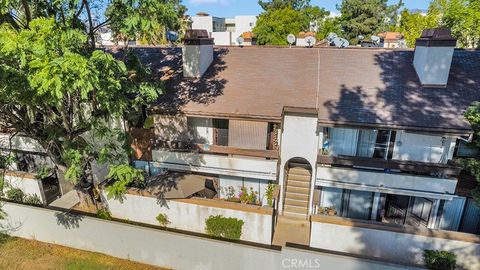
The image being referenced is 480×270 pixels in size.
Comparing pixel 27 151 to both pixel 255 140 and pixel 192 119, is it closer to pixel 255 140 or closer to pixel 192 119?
pixel 192 119

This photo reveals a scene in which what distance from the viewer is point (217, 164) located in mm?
15641

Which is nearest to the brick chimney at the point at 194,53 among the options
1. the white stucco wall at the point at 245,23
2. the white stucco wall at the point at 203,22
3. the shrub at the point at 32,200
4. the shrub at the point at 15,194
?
the shrub at the point at 32,200

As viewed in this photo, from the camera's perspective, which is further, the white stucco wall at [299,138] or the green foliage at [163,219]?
the green foliage at [163,219]

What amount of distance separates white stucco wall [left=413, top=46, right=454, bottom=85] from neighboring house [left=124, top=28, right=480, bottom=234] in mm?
50

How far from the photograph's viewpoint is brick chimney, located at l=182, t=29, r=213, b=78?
1767cm

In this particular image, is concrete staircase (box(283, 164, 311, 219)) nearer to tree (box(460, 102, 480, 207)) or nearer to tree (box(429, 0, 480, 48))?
tree (box(460, 102, 480, 207))

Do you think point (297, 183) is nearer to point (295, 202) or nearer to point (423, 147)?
point (295, 202)

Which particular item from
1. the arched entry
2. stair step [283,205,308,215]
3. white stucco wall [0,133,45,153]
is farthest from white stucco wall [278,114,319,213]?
white stucco wall [0,133,45,153]

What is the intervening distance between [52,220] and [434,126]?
1844 cm

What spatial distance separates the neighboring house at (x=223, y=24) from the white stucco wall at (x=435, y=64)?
53.3 metres

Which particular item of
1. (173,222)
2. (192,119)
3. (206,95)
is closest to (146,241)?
(173,222)

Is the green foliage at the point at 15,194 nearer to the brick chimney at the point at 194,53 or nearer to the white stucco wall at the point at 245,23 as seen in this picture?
the brick chimney at the point at 194,53

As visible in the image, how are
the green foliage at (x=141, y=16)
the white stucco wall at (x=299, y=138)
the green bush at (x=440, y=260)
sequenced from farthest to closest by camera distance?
1. the white stucco wall at (x=299, y=138)
2. the green bush at (x=440, y=260)
3. the green foliage at (x=141, y=16)

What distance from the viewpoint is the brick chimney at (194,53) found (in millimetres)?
A: 17672
